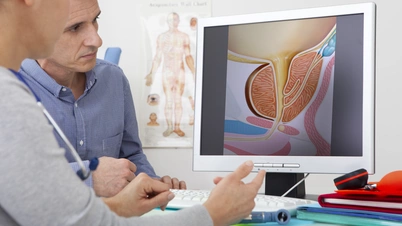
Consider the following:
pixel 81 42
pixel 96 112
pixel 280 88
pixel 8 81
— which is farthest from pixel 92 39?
pixel 8 81

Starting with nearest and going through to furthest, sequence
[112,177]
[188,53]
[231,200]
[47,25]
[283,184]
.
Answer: [47,25] → [231,200] → [112,177] → [283,184] → [188,53]

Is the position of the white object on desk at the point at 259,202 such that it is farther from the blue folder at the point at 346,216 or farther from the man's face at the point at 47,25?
the man's face at the point at 47,25

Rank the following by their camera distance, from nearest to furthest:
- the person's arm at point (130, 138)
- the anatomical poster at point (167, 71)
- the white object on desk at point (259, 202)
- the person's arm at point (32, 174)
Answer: the person's arm at point (32, 174), the white object on desk at point (259, 202), the person's arm at point (130, 138), the anatomical poster at point (167, 71)

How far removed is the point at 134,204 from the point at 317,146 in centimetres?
63

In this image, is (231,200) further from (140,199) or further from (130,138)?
(130,138)

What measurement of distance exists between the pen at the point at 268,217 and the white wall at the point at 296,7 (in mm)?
1268

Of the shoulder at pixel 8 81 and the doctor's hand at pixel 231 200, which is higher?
the shoulder at pixel 8 81

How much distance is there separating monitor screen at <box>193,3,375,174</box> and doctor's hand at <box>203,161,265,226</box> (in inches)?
21.1

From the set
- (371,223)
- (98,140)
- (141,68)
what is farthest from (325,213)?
(141,68)

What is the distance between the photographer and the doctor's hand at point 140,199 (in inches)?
40.6

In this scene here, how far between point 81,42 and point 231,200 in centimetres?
99

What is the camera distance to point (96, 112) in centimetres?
186

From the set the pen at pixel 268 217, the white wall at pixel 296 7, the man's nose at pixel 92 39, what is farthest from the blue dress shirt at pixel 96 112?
the pen at pixel 268 217

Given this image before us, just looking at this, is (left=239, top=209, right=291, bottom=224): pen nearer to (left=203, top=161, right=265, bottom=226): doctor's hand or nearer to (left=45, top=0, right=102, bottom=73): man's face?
(left=203, top=161, right=265, bottom=226): doctor's hand
